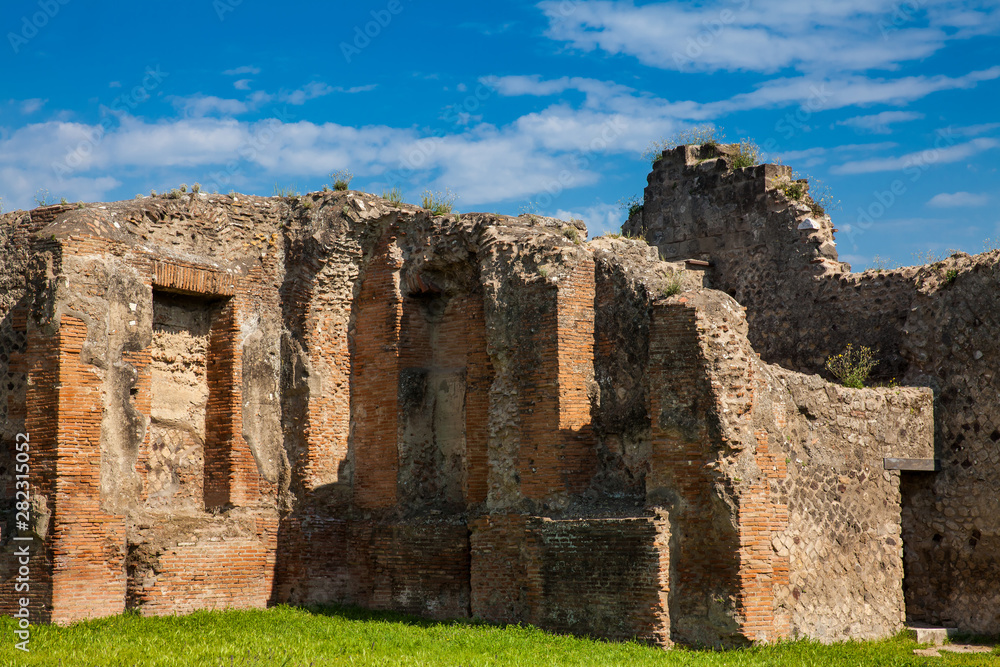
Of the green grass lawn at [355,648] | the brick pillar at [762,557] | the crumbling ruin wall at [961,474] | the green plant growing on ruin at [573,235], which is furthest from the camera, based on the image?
the green plant growing on ruin at [573,235]

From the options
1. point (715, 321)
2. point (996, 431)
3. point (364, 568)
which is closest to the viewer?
point (715, 321)

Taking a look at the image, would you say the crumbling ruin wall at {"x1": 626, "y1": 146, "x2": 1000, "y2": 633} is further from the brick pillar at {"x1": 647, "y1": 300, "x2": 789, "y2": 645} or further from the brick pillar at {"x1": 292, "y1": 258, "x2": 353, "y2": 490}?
the brick pillar at {"x1": 292, "y1": 258, "x2": 353, "y2": 490}

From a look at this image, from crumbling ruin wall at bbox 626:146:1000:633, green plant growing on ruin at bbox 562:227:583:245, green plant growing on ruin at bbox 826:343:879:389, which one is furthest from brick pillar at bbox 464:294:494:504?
crumbling ruin wall at bbox 626:146:1000:633

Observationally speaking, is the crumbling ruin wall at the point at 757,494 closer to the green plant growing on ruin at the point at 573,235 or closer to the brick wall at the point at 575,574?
the brick wall at the point at 575,574

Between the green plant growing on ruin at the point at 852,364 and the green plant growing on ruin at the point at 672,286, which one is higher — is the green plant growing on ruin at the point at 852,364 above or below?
below

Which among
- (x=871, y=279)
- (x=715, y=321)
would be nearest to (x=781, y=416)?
(x=715, y=321)

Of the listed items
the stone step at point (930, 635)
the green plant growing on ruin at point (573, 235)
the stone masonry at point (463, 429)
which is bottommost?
the stone step at point (930, 635)

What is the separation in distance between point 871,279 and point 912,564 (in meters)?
3.85

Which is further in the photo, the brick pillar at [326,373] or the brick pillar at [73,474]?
the brick pillar at [326,373]

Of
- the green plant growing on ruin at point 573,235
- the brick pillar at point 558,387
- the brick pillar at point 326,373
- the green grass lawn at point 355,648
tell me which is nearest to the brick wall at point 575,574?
the green grass lawn at point 355,648

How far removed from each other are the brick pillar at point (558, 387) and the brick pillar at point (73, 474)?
472 centimetres

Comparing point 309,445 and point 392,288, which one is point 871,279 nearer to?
point 392,288

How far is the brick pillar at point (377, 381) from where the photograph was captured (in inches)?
544

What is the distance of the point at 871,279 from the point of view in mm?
14461
